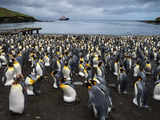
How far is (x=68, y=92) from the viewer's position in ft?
20.9

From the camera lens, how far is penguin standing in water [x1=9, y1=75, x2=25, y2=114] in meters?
5.12

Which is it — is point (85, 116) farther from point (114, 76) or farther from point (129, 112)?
point (114, 76)

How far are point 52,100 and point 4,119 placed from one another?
2.07 meters

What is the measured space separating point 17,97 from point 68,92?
1936 mm

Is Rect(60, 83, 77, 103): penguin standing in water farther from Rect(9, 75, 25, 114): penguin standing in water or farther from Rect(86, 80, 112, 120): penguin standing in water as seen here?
Rect(9, 75, 25, 114): penguin standing in water

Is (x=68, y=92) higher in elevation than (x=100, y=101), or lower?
lower

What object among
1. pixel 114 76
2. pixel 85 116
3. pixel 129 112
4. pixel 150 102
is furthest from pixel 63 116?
pixel 114 76

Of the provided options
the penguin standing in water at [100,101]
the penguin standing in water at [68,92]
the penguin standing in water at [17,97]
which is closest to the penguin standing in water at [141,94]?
the penguin standing in water at [100,101]

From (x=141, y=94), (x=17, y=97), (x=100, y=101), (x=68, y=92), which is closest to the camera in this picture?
(x=100, y=101)

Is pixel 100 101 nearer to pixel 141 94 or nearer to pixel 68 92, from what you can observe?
pixel 68 92

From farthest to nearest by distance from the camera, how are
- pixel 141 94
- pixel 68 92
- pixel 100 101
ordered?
pixel 68 92, pixel 141 94, pixel 100 101

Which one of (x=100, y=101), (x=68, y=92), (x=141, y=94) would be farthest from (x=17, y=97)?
(x=141, y=94)

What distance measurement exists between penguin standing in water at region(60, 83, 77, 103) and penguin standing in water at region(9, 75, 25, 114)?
1580 millimetres

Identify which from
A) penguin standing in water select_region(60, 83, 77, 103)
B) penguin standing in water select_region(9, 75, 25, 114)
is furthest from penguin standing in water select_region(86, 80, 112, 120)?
penguin standing in water select_region(9, 75, 25, 114)
